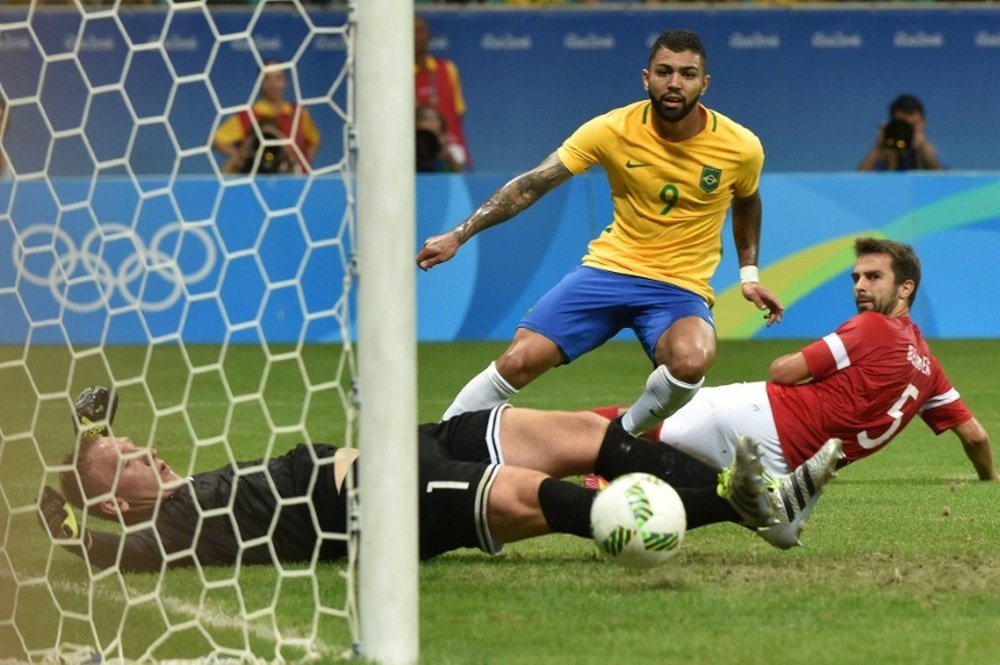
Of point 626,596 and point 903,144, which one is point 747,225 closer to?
point 626,596

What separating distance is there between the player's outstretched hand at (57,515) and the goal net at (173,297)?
3.7 inches

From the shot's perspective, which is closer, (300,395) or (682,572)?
(682,572)

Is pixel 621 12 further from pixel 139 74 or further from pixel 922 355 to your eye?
pixel 922 355

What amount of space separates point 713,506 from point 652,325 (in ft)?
6.49

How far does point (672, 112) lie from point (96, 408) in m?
2.67

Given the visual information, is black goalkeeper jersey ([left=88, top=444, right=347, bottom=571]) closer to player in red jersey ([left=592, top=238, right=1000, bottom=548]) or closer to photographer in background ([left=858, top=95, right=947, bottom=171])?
player in red jersey ([left=592, top=238, right=1000, bottom=548])

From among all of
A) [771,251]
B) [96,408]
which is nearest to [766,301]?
[96,408]

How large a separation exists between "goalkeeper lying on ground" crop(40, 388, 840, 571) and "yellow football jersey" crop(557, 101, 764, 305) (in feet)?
5.32

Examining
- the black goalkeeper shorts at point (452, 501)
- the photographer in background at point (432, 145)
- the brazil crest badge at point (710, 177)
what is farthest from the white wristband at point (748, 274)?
the photographer in background at point (432, 145)

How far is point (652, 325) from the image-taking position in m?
6.98

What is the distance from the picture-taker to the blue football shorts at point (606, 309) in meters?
6.98

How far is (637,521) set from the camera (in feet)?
15.8

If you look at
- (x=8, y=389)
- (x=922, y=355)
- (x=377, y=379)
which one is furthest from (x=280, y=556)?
(x=8, y=389)

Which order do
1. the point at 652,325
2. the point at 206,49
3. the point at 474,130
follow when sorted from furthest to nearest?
the point at 474,130 → the point at 206,49 → the point at 652,325
